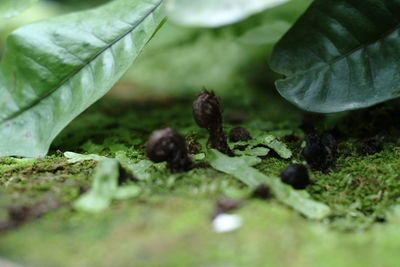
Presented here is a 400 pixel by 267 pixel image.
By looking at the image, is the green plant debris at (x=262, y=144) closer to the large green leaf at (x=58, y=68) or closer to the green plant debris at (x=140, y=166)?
the green plant debris at (x=140, y=166)

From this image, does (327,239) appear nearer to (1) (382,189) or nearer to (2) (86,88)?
(1) (382,189)

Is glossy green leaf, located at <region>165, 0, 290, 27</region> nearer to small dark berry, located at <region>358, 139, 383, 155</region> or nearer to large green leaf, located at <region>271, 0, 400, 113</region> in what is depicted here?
large green leaf, located at <region>271, 0, 400, 113</region>

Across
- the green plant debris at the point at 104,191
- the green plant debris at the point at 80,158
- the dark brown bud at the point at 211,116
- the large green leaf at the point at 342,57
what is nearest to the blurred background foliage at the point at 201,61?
the large green leaf at the point at 342,57

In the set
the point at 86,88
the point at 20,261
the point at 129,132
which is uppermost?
the point at 86,88

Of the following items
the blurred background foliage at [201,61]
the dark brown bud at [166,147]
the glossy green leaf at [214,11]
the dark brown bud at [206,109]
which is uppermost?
the glossy green leaf at [214,11]

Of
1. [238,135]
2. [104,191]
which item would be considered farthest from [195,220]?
[238,135]

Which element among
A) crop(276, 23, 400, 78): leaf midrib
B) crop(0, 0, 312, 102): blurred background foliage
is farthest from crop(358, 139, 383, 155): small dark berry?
crop(0, 0, 312, 102): blurred background foliage

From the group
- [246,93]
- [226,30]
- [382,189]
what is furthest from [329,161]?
[226,30]

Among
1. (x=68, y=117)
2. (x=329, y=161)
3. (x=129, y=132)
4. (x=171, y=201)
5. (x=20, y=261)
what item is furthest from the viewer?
(x=129, y=132)

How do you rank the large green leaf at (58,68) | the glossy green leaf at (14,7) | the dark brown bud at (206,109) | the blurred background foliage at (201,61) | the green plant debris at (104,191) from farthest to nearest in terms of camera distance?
1. the blurred background foliage at (201,61)
2. the glossy green leaf at (14,7)
3. the large green leaf at (58,68)
4. the dark brown bud at (206,109)
5. the green plant debris at (104,191)
